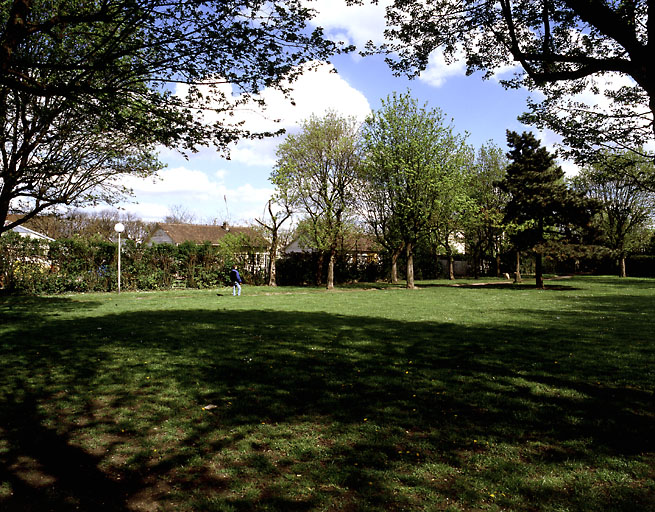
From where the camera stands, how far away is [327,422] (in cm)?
470

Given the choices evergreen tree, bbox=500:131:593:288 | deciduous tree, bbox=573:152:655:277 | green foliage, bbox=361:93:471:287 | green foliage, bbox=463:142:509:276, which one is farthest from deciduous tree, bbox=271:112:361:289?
deciduous tree, bbox=573:152:655:277

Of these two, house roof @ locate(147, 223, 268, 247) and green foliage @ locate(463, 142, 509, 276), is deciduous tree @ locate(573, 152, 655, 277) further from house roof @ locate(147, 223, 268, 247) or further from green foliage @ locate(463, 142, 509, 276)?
house roof @ locate(147, 223, 268, 247)

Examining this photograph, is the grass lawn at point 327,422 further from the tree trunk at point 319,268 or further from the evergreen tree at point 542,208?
the tree trunk at point 319,268

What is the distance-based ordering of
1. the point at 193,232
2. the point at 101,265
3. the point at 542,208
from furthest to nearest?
the point at 193,232 < the point at 542,208 < the point at 101,265

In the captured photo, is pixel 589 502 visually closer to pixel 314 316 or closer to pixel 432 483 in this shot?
pixel 432 483

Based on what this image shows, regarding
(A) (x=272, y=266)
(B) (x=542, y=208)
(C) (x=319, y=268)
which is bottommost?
(C) (x=319, y=268)

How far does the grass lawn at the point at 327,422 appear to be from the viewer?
3.30 metres

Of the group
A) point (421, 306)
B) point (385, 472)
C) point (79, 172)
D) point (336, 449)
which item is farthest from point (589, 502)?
point (79, 172)

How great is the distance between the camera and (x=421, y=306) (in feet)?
53.8

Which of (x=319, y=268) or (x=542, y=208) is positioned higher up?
(x=542, y=208)

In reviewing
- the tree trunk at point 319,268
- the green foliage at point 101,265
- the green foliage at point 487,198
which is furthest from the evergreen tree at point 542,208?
the green foliage at point 101,265

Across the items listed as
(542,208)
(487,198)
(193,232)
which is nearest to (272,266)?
(542,208)

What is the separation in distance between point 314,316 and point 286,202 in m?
16.4

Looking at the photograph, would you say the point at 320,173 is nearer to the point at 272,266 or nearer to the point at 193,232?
the point at 272,266
